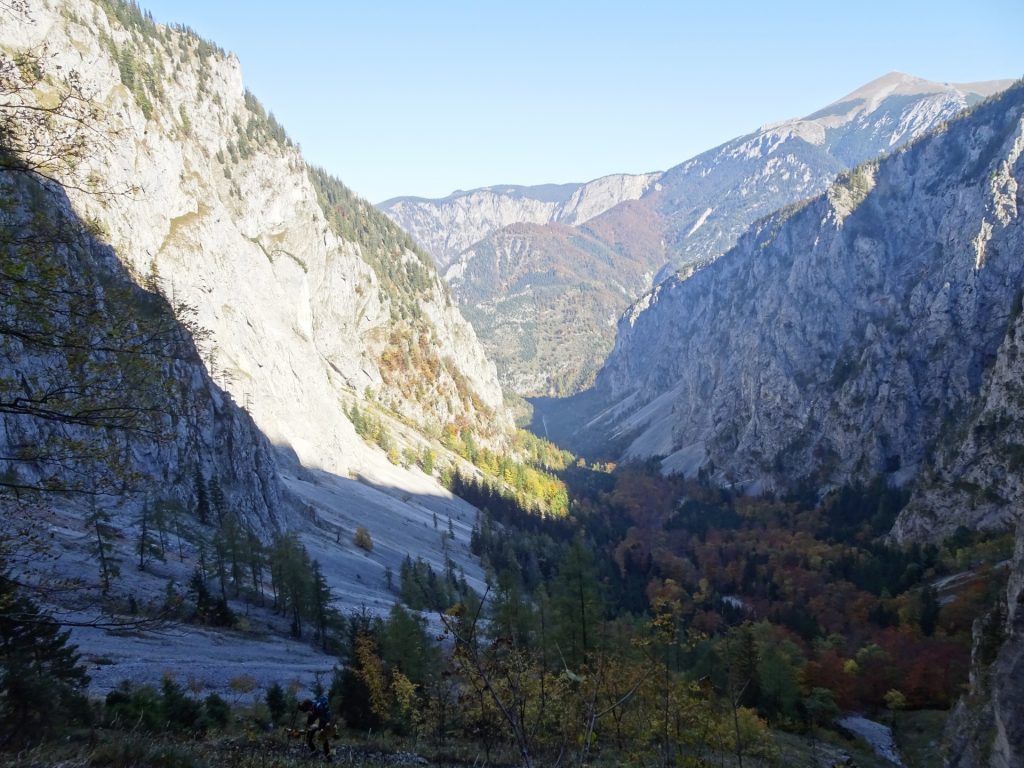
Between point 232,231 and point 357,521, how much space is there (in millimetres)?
67474

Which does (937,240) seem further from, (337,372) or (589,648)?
(589,648)

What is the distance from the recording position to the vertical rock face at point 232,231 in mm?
99188

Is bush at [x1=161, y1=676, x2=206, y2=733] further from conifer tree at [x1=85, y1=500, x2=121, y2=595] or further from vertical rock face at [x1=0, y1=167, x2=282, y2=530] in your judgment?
conifer tree at [x1=85, y1=500, x2=121, y2=595]

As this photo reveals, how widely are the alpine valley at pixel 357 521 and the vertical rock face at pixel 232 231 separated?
2.89ft

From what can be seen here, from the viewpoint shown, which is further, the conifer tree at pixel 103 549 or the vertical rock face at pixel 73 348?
the conifer tree at pixel 103 549

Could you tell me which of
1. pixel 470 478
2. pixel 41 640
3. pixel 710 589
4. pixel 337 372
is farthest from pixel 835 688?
pixel 337 372

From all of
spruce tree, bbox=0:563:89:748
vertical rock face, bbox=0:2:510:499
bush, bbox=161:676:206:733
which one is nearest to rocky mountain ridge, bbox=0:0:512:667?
vertical rock face, bbox=0:2:510:499

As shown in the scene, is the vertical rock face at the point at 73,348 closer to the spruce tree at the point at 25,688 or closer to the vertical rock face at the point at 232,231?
the spruce tree at the point at 25,688

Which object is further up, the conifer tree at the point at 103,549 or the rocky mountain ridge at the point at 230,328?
the rocky mountain ridge at the point at 230,328

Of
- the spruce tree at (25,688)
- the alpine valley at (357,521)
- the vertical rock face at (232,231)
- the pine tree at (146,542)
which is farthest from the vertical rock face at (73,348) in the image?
the vertical rock face at (232,231)

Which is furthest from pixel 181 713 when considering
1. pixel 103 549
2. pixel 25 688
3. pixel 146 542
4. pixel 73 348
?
pixel 146 542

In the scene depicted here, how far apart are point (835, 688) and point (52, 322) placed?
7558 centimetres

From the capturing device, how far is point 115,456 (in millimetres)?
10586

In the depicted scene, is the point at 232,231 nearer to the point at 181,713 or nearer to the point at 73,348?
the point at 181,713
